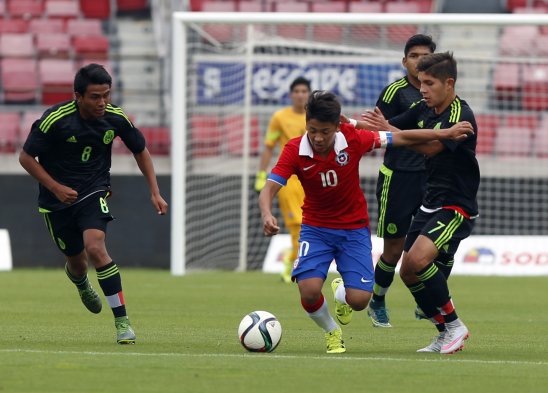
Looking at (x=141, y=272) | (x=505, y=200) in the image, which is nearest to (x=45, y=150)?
(x=141, y=272)

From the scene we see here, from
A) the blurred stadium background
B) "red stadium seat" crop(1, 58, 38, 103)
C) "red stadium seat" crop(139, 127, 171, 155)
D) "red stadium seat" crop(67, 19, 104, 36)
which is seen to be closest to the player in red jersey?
the blurred stadium background

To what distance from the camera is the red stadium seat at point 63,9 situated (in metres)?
23.1

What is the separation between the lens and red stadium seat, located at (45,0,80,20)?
2311cm

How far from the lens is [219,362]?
720cm

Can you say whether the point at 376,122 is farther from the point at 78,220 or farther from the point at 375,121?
the point at 78,220

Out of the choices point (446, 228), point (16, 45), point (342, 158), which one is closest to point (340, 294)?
point (446, 228)

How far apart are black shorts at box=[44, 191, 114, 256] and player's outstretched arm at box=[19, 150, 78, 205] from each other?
0.14 metres

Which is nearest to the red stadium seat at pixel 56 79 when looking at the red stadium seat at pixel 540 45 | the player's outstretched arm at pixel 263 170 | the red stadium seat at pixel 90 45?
the red stadium seat at pixel 90 45

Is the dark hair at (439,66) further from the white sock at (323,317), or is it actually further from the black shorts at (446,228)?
the white sock at (323,317)

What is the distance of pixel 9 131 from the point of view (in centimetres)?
1997

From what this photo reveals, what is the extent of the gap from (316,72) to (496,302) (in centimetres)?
778

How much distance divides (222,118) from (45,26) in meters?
5.83

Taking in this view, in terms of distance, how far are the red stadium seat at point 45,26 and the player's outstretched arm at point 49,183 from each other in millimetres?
14421

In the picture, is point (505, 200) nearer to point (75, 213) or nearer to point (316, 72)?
point (316, 72)
